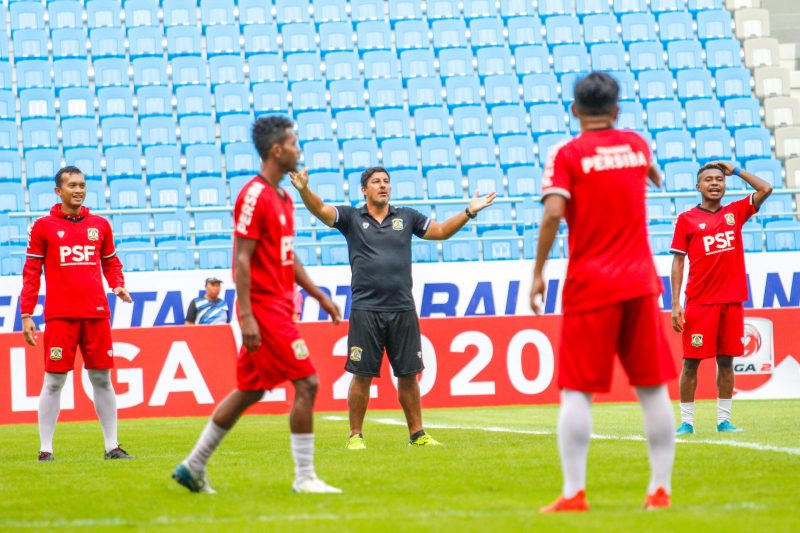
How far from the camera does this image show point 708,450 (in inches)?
329

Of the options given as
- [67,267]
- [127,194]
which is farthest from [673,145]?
[67,267]

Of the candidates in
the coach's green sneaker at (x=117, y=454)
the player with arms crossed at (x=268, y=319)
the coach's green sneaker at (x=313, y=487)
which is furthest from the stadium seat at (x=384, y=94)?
the coach's green sneaker at (x=313, y=487)

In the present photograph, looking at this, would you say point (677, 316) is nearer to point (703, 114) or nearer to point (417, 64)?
point (703, 114)

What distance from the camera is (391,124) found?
77.6ft

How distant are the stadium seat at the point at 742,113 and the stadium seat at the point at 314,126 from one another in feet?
25.3

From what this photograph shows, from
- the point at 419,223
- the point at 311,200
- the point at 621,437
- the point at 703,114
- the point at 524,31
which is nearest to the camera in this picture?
the point at 311,200

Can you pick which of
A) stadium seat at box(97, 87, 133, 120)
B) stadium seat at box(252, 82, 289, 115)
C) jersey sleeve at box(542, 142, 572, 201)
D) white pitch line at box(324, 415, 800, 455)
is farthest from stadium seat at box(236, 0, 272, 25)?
jersey sleeve at box(542, 142, 572, 201)

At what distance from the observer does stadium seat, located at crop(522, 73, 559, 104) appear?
24672 mm

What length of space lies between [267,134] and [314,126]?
55.0 ft

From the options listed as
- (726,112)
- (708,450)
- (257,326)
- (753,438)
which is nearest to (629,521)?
(257,326)

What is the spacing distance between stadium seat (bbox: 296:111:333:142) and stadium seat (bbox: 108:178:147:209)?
129 inches

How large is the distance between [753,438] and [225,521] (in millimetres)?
5208

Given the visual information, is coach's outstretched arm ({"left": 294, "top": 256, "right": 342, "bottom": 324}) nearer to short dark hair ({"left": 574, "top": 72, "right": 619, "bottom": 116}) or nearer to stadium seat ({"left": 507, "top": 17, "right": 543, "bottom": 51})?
short dark hair ({"left": 574, "top": 72, "right": 619, "bottom": 116})

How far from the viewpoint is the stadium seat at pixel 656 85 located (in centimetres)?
2489
